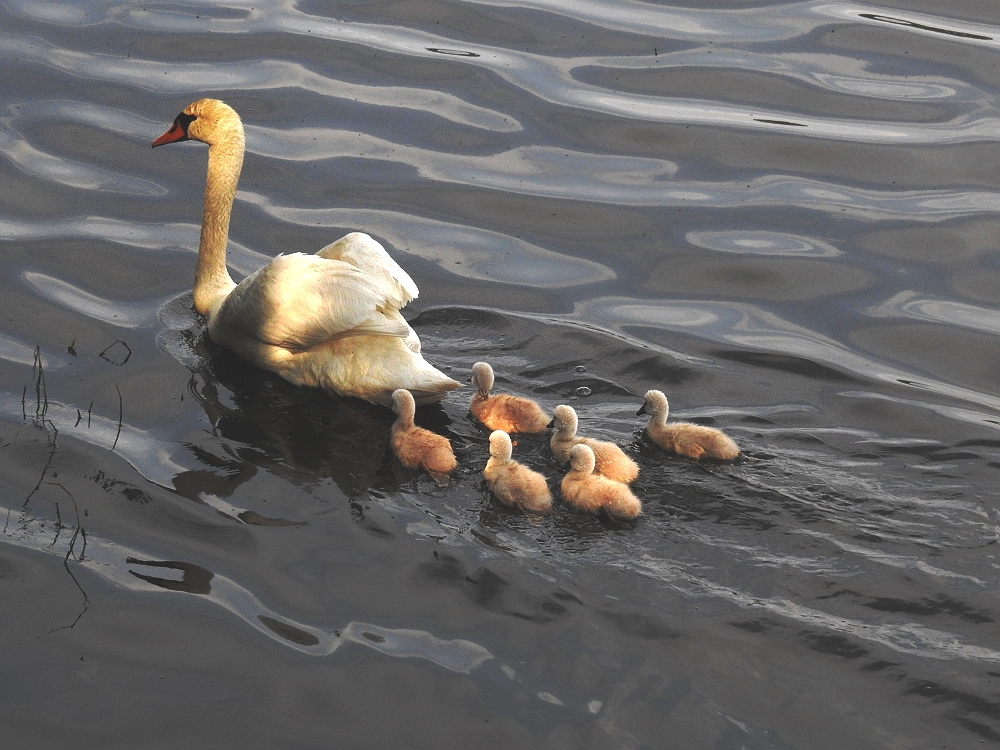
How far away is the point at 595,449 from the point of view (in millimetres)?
7555

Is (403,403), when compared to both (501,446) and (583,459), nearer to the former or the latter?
(501,446)

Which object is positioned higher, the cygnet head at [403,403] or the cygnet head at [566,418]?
the cygnet head at [566,418]

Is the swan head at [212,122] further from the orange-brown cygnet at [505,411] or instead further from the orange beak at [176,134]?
the orange-brown cygnet at [505,411]

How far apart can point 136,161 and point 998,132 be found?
333 inches

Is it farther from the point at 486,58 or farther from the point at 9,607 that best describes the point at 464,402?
the point at 486,58

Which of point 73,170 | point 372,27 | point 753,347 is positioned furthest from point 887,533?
point 372,27

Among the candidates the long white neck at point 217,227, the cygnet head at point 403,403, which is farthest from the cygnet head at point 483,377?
the long white neck at point 217,227

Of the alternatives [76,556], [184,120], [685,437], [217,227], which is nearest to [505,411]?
[685,437]

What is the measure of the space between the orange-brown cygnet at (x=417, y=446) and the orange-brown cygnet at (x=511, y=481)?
0.81 feet

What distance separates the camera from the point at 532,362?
30.1 ft

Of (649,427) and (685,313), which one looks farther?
(685,313)

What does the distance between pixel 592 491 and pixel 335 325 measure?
7.48 ft

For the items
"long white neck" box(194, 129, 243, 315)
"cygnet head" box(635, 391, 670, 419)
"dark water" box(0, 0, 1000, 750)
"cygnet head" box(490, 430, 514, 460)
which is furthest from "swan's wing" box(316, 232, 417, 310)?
"cygnet head" box(635, 391, 670, 419)

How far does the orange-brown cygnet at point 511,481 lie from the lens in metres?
7.12
